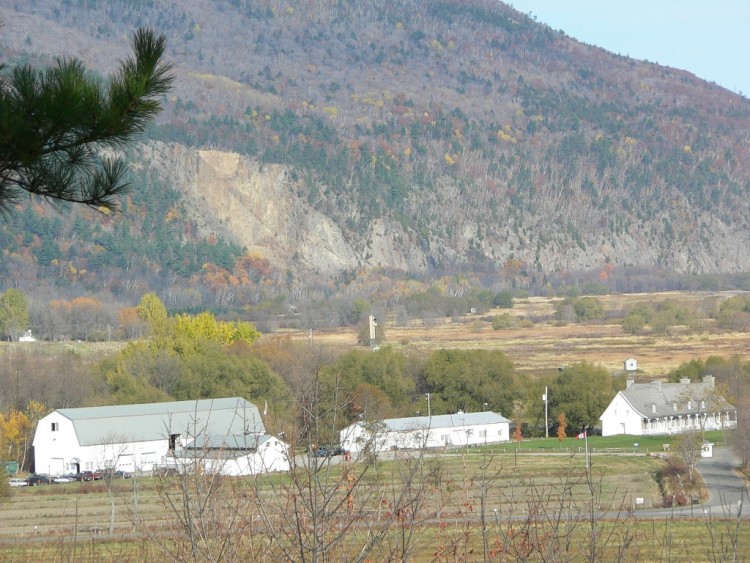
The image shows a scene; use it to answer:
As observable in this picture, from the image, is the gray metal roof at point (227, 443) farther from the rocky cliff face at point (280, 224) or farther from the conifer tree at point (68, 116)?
the rocky cliff face at point (280, 224)

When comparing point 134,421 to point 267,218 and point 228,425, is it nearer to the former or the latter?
point 228,425

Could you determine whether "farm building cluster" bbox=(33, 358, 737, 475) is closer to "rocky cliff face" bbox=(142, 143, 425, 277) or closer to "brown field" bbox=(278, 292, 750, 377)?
"brown field" bbox=(278, 292, 750, 377)

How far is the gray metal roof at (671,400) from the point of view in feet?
190

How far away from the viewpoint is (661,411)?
2315 inches

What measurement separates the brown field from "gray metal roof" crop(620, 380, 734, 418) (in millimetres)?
14298

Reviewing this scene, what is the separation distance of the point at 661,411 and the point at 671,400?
3.24ft

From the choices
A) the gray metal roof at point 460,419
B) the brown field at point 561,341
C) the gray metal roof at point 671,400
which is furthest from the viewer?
the brown field at point 561,341

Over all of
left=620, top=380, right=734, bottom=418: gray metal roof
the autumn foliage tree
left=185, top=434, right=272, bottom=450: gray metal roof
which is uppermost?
left=185, top=434, right=272, bottom=450: gray metal roof

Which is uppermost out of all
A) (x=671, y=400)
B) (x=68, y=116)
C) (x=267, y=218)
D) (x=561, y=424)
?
(x=267, y=218)

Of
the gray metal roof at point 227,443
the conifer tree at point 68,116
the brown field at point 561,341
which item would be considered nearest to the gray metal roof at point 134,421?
the gray metal roof at point 227,443

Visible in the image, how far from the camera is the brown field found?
83625 mm

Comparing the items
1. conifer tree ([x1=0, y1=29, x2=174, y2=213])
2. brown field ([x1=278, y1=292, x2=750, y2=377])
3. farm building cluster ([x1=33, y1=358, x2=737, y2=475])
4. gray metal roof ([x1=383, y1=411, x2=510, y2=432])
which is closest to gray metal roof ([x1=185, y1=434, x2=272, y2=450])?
conifer tree ([x1=0, y1=29, x2=174, y2=213])

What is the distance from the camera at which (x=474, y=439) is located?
54.2m

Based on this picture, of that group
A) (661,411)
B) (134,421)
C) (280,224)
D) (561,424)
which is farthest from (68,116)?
(280,224)
